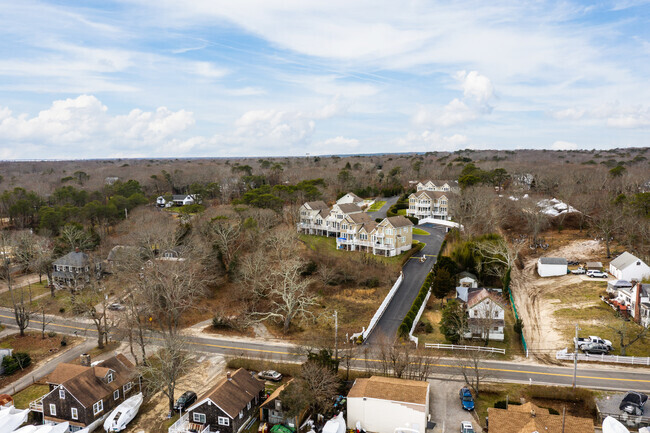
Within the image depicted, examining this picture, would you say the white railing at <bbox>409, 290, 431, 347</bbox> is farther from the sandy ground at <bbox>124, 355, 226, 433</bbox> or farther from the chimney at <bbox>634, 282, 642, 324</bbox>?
the chimney at <bbox>634, 282, 642, 324</bbox>

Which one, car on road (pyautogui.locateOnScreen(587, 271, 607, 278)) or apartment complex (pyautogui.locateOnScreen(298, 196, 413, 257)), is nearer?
car on road (pyautogui.locateOnScreen(587, 271, 607, 278))

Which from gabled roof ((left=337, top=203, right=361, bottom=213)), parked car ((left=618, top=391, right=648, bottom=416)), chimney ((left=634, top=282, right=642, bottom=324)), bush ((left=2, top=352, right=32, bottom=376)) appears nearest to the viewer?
parked car ((left=618, top=391, right=648, bottom=416))

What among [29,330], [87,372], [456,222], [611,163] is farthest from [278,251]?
[611,163]

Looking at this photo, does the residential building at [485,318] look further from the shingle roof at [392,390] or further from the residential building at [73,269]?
the residential building at [73,269]

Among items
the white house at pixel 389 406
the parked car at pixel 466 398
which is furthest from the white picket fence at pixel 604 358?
the white house at pixel 389 406

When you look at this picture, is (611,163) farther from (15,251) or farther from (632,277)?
(15,251)

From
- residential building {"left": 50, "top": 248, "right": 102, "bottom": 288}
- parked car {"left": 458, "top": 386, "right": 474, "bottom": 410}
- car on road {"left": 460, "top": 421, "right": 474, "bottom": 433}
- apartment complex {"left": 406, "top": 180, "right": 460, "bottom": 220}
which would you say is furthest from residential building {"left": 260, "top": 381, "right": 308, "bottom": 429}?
apartment complex {"left": 406, "top": 180, "right": 460, "bottom": 220}

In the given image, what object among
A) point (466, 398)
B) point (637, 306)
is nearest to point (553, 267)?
point (637, 306)
